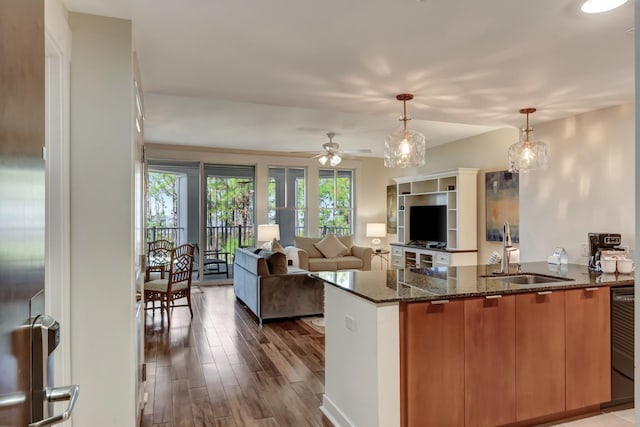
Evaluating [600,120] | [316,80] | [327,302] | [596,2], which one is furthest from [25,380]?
[600,120]

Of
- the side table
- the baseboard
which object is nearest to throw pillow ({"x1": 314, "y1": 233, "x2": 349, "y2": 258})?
the side table

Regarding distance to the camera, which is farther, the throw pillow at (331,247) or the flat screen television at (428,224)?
the throw pillow at (331,247)

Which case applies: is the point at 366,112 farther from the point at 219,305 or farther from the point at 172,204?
the point at 172,204

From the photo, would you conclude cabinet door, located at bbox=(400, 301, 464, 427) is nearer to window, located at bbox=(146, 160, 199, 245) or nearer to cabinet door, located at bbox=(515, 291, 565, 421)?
cabinet door, located at bbox=(515, 291, 565, 421)

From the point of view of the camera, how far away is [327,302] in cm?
296

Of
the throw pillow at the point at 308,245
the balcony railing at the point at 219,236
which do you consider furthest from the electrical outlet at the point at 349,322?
the balcony railing at the point at 219,236

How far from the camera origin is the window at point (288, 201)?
27.9ft

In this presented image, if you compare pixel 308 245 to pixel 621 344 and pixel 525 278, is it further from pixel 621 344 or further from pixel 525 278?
pixel 621 344

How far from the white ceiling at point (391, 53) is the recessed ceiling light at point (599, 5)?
0.04m

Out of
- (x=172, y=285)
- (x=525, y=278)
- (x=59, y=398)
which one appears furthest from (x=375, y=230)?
(x=59, y=398)

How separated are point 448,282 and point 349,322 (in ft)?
2.57

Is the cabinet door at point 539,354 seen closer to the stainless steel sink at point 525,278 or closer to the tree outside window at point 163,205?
the stainless steel sink at point 525,278

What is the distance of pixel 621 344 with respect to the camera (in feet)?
9.56

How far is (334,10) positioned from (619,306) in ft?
9.32
